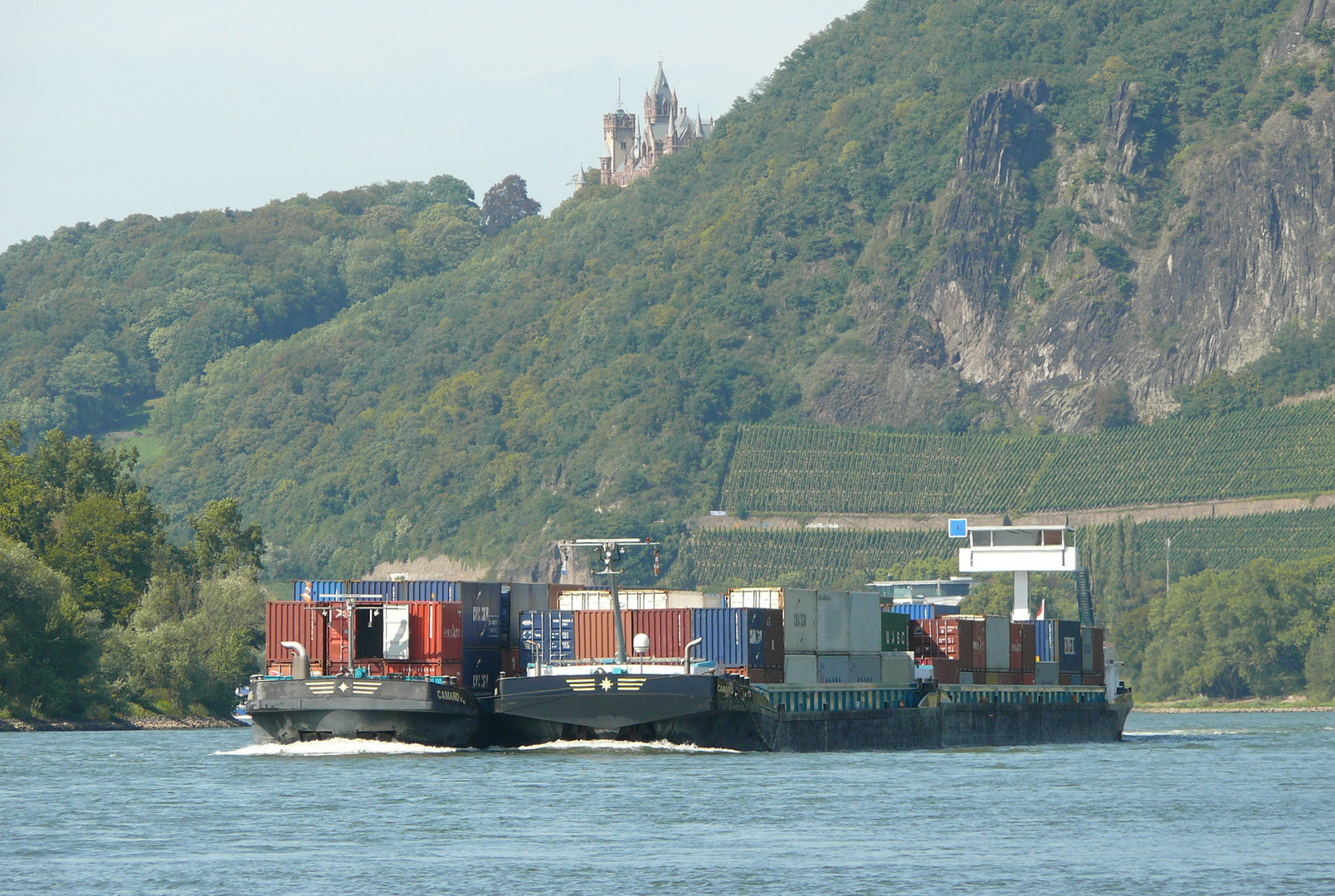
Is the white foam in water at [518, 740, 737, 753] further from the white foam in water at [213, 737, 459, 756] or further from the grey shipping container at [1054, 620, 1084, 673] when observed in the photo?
the grey shipping container at [1054, 620, 1084, 673]

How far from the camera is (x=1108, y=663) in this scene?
129750 millimetres

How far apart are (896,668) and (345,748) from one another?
3000 centimetres

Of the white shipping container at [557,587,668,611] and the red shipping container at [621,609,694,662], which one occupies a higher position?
the white shipping container at [557,587,668,611]

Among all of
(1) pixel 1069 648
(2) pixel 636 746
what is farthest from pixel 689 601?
(1) pixel 1069 648

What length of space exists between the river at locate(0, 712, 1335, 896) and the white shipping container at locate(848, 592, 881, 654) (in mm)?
6145

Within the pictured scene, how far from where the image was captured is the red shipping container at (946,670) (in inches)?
4299

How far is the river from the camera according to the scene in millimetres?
56812

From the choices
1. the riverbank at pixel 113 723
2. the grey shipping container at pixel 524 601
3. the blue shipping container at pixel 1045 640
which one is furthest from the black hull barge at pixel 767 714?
the riverbank at pixel 113 723

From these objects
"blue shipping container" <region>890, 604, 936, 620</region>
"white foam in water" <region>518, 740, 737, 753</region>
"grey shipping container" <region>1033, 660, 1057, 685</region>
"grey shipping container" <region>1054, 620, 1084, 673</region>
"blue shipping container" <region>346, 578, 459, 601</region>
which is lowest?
"white foam in water" <region>518, 740, 737, 753</region>

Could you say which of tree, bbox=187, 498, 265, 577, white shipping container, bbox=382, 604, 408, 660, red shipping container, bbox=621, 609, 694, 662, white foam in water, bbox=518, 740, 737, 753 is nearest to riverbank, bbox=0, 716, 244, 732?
tree, bbox=187, 498, 265, 577

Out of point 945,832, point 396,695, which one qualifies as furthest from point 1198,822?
point 396,695

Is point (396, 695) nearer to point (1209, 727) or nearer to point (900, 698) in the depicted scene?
point (900, 698)

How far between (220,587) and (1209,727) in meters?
71.3

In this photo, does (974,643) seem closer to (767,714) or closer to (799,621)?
(799,621)
